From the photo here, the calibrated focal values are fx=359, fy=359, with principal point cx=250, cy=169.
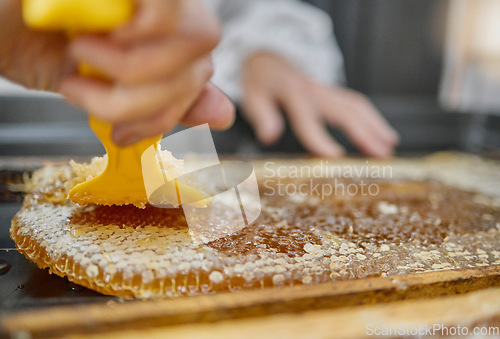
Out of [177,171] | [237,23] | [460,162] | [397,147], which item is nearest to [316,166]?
[460,162]

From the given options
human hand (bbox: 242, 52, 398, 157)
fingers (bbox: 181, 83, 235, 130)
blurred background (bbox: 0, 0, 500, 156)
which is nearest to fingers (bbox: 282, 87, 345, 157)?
human hand (bbox: 242, 52, 398, 157)

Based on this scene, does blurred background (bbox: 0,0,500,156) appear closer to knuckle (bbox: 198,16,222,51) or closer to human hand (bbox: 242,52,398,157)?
human hand (bbox: 242,52,398,157)

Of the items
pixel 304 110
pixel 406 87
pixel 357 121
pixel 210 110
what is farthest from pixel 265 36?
pixel 406 87

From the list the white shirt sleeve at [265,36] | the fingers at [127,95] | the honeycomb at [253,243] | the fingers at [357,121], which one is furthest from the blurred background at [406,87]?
the fingers at [127,95]

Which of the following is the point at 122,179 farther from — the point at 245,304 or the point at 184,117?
the point at 245,304

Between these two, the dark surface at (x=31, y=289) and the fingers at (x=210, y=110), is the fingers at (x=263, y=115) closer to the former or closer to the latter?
the fingers at (x=210, y=110)

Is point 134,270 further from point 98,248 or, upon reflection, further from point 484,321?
point 484,321
